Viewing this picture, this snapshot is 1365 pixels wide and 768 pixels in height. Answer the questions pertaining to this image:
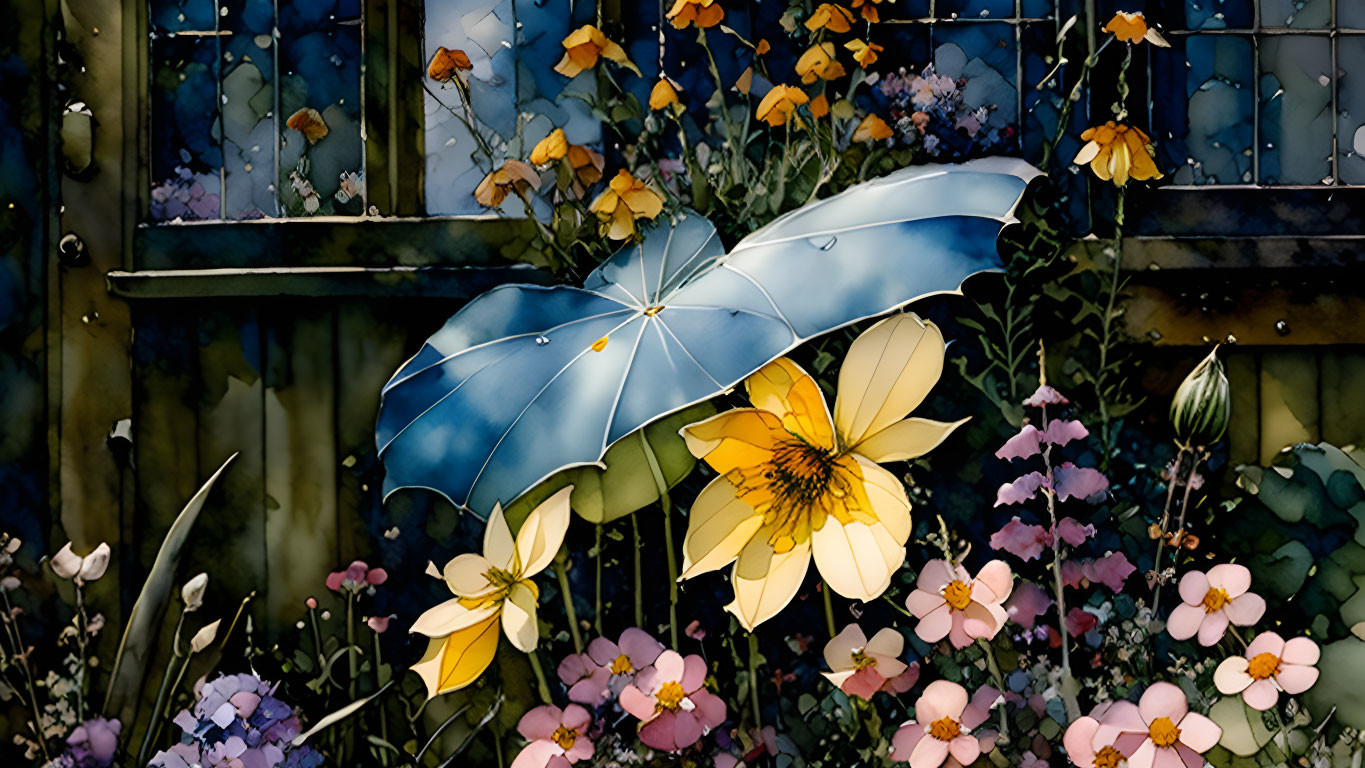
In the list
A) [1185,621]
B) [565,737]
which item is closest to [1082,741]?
[1185,621]

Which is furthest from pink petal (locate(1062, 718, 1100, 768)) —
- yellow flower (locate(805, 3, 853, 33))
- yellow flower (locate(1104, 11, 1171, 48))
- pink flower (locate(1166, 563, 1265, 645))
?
yellow flower (locate(805, 3, 853, 33))

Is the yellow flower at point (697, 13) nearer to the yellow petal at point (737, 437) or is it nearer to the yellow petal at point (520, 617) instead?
the yellow petal at point (737, 437)

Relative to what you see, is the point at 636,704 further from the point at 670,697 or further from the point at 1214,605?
the point at 1214,605

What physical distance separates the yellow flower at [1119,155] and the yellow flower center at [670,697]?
1.30 metres

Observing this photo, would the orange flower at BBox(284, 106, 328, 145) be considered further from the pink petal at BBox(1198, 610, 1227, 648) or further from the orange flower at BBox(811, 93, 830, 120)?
the pink petal at BBox(1198, 610, 1227, 648)

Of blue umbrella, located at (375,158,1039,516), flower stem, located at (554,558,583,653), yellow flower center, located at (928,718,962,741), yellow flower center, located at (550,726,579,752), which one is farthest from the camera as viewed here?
flower stem, located at (554,558,583,653)

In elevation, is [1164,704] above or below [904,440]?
below

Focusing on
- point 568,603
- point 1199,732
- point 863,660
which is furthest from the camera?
point 568,603

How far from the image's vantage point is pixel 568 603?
2209 mm

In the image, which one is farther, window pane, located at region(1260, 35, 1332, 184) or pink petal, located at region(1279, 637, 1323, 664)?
window pane, located at region(1260, 35, 1332, 184)

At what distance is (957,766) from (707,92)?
57.6 inches

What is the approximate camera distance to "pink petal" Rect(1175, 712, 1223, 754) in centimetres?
188

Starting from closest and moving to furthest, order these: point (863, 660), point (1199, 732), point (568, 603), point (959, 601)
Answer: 1. point (1199, 732)
2. point (959, 601)
3. point (863, 660)
4. point (568, 603)

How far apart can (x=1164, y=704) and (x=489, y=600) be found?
128cm
